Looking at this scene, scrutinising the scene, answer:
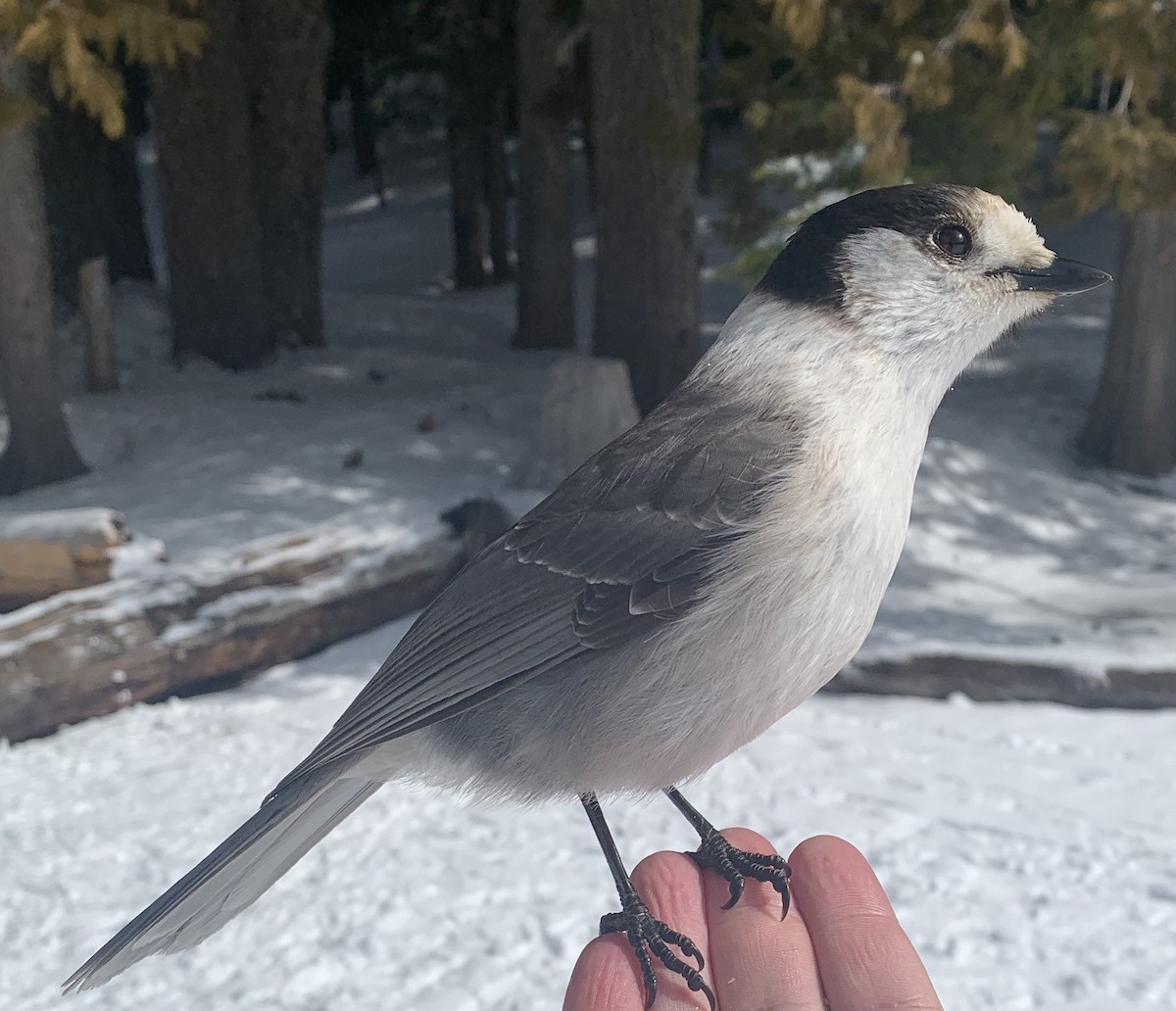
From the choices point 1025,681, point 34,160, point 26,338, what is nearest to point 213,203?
point 34,160

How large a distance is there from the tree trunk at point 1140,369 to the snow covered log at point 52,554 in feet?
24.9

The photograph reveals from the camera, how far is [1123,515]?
335 inches

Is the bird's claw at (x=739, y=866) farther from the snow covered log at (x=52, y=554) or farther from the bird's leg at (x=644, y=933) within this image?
the snow covered log at (x=52, y=554)

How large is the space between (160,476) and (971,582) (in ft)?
17.0

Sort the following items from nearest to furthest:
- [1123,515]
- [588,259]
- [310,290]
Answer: [1123,515] → [310,290] → [588,259]

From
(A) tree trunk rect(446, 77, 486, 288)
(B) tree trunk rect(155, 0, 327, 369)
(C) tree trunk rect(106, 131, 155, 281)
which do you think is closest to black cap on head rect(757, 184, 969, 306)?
(B) tree trunk rect(155, 0, 327, 369)

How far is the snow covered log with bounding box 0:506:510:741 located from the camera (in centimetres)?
515

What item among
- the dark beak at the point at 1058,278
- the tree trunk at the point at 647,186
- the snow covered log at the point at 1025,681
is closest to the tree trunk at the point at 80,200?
the tree trunk at the point at 647,186

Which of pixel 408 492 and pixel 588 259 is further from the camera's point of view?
pixel 588 259

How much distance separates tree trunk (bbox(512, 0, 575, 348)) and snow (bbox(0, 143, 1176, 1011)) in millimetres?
4003

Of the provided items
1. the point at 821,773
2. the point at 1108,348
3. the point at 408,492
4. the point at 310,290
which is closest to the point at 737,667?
the point at 821,773

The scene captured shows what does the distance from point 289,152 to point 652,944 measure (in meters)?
10.1

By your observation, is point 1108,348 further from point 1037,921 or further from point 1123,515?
point 1037,921

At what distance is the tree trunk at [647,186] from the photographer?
302 inches
